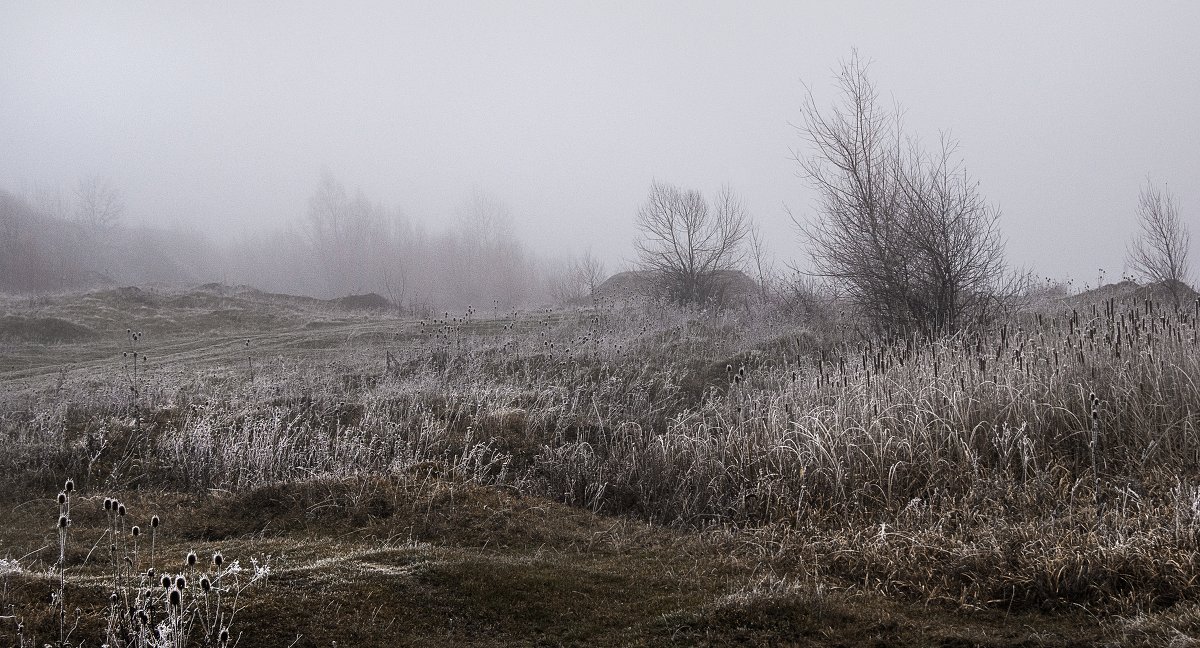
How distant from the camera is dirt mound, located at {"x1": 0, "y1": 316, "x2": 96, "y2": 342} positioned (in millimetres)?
21817

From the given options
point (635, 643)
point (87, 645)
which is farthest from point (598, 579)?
point (87, 645)

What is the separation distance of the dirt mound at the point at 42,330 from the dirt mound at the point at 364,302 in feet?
45.7

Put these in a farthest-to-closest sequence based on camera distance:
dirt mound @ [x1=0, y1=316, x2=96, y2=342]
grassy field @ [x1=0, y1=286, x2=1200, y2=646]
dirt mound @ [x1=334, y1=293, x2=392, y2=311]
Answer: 1. dirt mound @ [x1=334, y1=293, x2=392, y2=311]
2. dirt mound @ [x1=0, y1=316, x2=96, y2=342]
3. grassy field @ [x1=0, y1=286, x2=1200, y2=646]

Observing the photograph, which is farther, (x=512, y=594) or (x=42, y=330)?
(x=42, y=330)

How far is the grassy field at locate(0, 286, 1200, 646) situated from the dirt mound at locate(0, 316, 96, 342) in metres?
13.6

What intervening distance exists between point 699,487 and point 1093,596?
3.32 m

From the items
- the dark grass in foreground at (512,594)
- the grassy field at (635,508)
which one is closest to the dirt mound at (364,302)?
the grassy field at (635,508)

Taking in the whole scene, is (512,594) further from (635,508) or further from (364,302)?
(364,302)

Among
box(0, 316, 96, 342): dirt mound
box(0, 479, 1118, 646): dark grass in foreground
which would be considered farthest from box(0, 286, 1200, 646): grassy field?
box(0, 316, 96, 342): dirt mound

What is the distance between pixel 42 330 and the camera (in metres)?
22.3

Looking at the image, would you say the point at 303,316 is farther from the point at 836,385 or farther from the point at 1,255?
the point at 1,255

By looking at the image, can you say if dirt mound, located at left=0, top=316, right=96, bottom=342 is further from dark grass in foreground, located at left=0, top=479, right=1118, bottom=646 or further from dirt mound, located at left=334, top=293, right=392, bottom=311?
dark grass in foreground, located at left=0, top=479, right=1118, bottom=646

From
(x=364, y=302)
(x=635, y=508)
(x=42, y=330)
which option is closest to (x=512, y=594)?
(x=635, y=508)

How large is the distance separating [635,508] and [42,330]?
78.1ft
